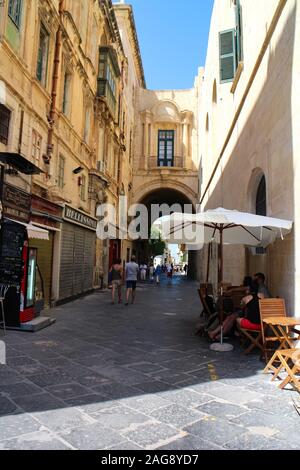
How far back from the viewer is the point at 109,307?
1145 cm

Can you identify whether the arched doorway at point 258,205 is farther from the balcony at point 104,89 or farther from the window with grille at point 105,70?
the window with grille at point 105,70

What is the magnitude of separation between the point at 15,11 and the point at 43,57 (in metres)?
2.03

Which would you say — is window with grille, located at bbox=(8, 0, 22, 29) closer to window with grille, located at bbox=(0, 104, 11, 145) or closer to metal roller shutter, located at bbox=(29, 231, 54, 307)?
window with grille, located at bbox=(0, 104, 11, 145)

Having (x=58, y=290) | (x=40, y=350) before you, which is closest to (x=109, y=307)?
(x=58, y=290)

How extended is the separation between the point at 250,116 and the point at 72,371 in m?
7.64

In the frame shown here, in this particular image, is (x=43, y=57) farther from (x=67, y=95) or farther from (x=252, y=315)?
(x=252, y=315)

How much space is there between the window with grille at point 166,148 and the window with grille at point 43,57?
18.7 meters

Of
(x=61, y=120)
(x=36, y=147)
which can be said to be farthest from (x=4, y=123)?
Answer: (x=61, y=120)

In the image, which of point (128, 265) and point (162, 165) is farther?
point (162, 165)

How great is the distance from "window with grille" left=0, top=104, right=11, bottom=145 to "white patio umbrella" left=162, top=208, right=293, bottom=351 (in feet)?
13.3

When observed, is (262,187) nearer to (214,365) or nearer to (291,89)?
(291,89)

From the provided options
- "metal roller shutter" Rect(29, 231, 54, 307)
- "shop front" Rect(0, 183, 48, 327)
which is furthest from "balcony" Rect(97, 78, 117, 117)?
→ "shop front" Rect(0, 183, 48, 327)

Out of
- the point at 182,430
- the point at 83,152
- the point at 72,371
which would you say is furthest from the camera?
the point at 83,152

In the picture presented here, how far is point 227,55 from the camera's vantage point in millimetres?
12133
